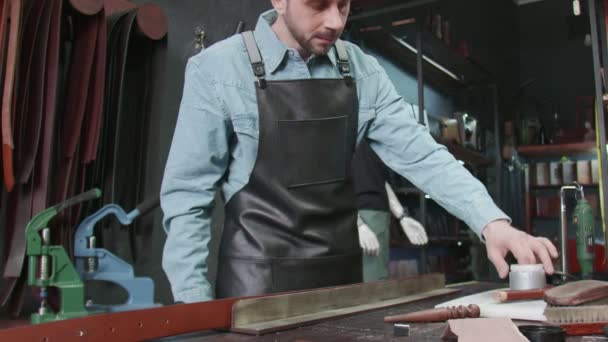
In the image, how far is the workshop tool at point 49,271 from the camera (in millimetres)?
1516

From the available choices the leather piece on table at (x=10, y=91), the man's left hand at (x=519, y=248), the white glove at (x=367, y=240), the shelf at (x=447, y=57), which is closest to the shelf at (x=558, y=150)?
the shelf at (x=447, y=57)

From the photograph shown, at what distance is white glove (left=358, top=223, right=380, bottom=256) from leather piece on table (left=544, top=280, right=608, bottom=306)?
122 cm

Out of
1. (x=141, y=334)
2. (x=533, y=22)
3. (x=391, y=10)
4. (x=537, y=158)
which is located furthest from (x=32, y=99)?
(x=533, y=22)

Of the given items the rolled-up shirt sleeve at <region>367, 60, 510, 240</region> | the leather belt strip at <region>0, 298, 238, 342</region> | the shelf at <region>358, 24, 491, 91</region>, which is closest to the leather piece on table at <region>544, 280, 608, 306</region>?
the rolled-up shirt sleeve at <region>367, 60, 510, 240</region>

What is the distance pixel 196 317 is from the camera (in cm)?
67

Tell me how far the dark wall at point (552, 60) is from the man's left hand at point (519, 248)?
401cm

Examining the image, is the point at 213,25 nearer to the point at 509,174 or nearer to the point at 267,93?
the point at 267,93

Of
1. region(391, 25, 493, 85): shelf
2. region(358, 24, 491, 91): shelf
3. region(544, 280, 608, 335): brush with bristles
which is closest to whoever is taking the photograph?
region(544, 280, 608, 335): brush with bristles

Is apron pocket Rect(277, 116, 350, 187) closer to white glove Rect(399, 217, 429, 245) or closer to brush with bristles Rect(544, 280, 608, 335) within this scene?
brush with bristles Rect(544, 280, 608, 335)

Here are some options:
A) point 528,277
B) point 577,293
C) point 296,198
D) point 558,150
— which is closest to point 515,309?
point 577,293

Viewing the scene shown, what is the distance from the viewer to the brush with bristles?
24.9 inches

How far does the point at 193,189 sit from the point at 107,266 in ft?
2.17

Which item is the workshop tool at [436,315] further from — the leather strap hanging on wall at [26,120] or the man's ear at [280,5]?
the leather strap hanging on wall at [26,120]

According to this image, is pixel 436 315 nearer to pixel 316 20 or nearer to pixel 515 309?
pixel 515 309
